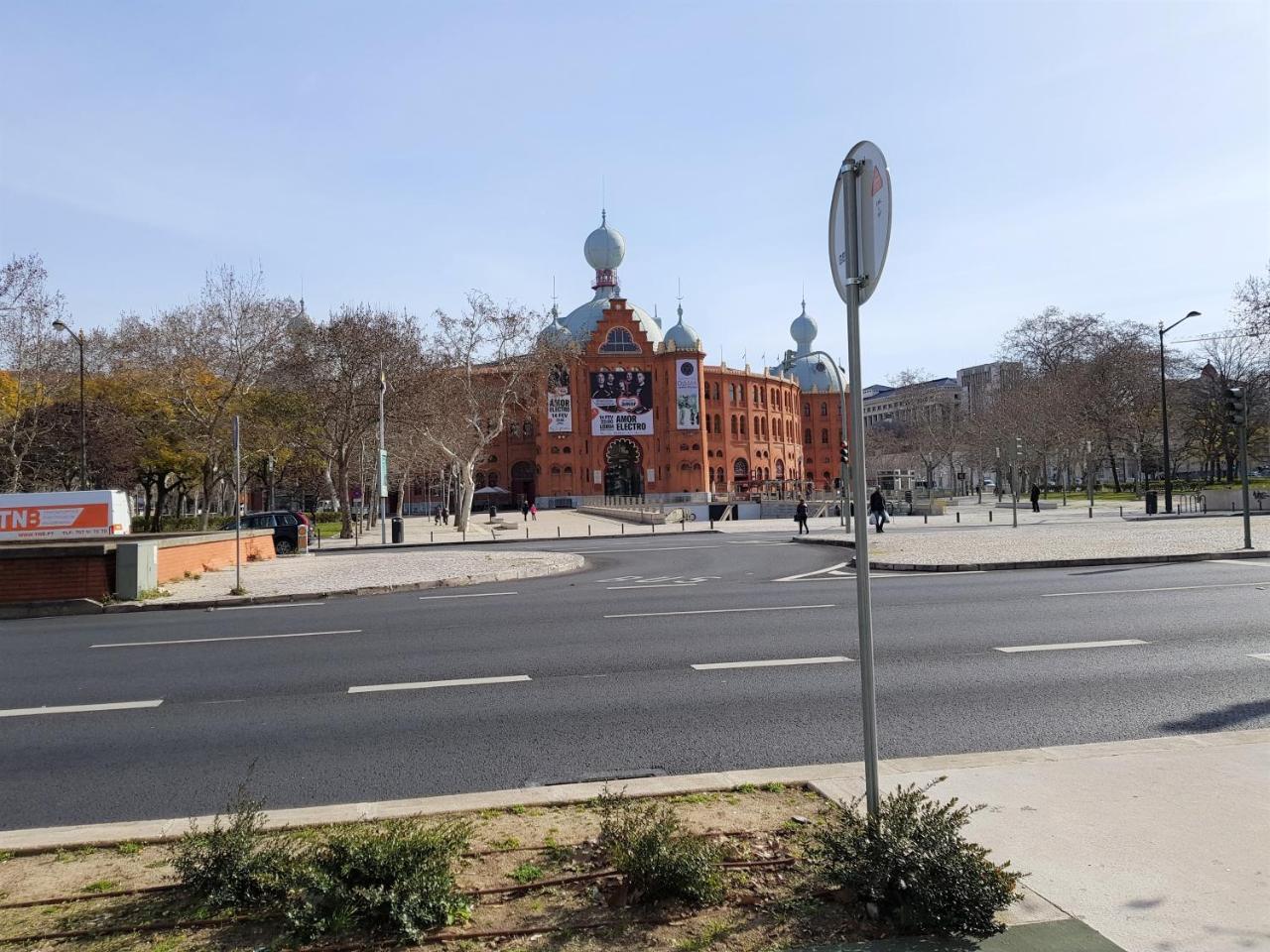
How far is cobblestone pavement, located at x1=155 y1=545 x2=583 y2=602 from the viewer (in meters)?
17.2

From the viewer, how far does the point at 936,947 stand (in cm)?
314

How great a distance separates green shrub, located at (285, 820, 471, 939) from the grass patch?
0.89ft

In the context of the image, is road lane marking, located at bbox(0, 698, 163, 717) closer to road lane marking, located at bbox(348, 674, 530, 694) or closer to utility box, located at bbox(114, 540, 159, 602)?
road lane marking, located at bbox(348, 674, 530, 694)

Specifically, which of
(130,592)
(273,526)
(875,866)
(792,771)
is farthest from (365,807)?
(273,526)

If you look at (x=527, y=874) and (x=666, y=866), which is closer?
(x=666, y=866)

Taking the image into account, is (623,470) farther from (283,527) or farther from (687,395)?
(283,527)

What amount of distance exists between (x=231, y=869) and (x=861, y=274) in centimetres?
359

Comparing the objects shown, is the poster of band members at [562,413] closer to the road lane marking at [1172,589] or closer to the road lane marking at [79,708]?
the road lane marking at [1172,589]

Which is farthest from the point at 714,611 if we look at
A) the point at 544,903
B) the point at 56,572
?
the point at 56,572

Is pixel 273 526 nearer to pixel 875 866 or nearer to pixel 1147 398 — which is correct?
pixel 875 866

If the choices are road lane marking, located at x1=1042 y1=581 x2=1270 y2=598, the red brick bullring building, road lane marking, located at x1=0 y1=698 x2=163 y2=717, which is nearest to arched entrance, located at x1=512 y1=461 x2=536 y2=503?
the red brick bullring building

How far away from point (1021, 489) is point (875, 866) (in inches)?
3444

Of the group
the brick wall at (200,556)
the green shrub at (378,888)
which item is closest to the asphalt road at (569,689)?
the green shrub at (378,888)

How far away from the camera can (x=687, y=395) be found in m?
81.2
